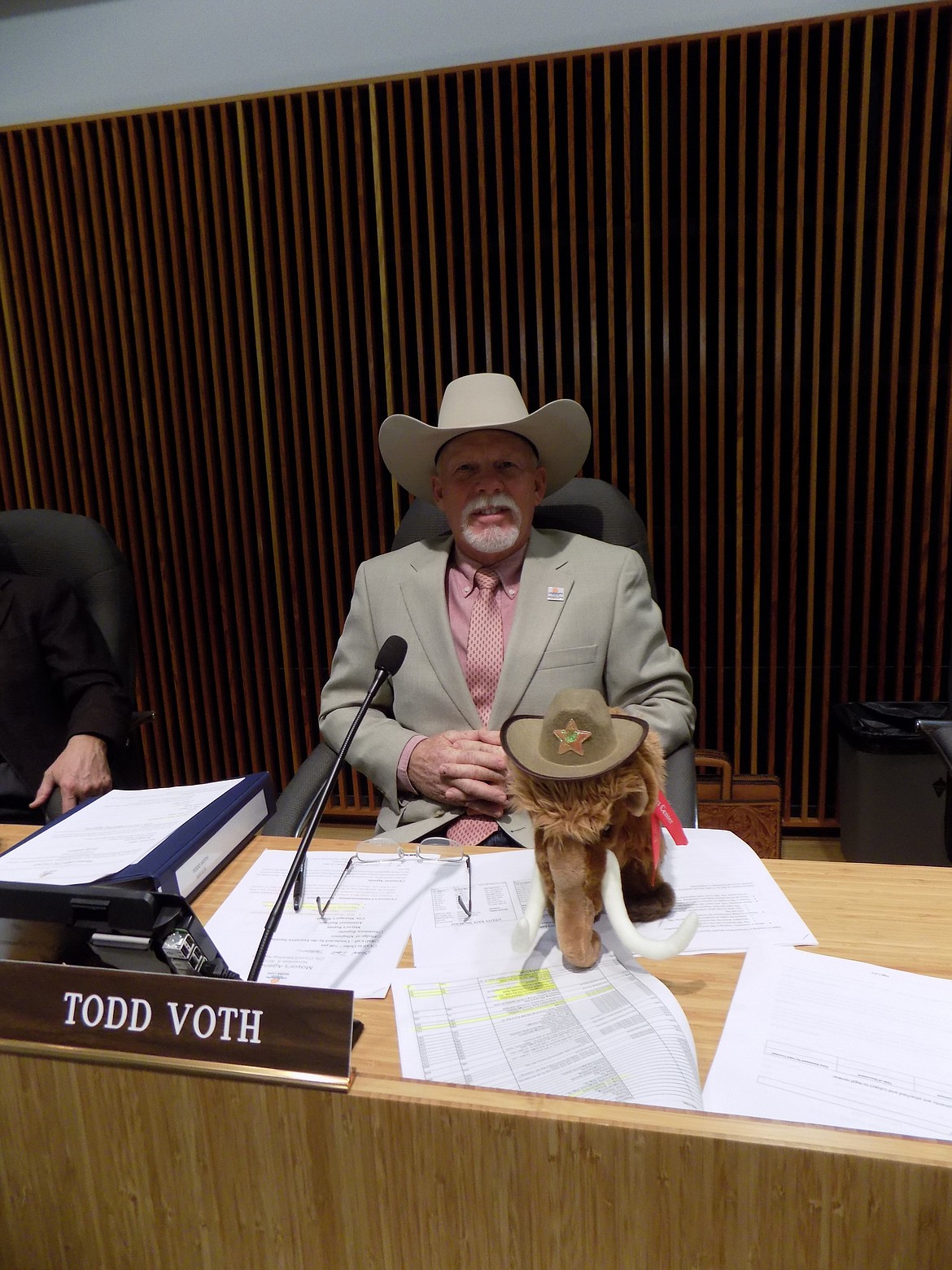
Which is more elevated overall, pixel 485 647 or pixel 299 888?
pixel 485 647

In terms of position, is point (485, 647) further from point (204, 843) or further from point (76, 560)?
point (76, 560)

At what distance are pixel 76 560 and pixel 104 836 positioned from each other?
1147mm

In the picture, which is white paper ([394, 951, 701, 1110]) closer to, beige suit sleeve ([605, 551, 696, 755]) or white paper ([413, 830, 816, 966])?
white paper ([413, 830, 816, 966])

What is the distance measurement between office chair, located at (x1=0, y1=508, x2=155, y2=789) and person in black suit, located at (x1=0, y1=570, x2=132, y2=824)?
1.3 inches

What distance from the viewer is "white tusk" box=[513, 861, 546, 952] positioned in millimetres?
890

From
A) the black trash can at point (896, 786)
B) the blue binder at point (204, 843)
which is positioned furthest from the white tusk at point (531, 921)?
the black trash can at point (896, 786)

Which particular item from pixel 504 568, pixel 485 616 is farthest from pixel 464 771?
pixel 504 568

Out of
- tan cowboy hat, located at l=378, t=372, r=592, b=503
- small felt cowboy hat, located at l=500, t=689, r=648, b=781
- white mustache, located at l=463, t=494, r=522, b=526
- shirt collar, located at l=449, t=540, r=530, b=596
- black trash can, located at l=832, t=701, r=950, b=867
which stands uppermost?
tan cowboy hat, located at l=378, t=372, r=592, b=503

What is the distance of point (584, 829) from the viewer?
0.86 m

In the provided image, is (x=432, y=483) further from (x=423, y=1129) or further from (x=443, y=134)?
(x=423, y=1129)

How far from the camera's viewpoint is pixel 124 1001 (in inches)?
26.2

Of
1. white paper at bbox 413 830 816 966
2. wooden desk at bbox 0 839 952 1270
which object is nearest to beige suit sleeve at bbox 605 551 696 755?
white paper at bbox 413 830 816 966

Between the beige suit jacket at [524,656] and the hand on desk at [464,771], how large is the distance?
0.05 m

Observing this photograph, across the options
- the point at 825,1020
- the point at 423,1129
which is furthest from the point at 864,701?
the point at 423,1129
